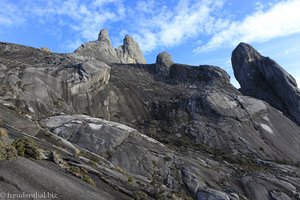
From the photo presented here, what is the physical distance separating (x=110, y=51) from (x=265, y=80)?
254ft

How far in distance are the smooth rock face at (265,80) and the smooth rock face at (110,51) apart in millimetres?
49217

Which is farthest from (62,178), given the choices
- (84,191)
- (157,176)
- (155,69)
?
(155,69)

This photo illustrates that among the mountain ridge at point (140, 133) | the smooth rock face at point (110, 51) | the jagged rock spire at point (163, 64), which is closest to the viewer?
the mountain ridge at point (140, 133)

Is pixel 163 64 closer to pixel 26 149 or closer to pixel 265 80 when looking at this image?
pixel 265 80

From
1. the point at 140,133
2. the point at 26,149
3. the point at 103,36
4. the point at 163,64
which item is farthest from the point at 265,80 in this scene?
the point at 103,36

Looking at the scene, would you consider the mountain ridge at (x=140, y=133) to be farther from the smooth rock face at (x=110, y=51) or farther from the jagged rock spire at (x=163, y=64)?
the smooth rock face at (x=110, y=51)

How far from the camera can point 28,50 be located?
3743 inches

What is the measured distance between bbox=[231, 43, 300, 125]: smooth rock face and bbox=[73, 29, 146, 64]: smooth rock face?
49.2 metres

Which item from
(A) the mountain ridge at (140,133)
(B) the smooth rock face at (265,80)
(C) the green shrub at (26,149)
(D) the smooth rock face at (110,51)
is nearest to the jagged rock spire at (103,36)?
(D) the smooth rock face at (110,51)

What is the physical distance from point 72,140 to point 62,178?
88.5 ft

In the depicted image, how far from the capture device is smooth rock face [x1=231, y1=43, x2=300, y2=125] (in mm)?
94250

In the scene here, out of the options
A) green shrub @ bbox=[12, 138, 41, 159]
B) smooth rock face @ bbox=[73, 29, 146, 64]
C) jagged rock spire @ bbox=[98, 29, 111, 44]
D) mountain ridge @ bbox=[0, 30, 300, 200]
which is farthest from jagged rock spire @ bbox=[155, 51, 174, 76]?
green shrub @ bbox=[12, 138, 41, 159]

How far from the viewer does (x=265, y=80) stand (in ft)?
330

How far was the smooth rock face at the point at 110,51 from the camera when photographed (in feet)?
468
